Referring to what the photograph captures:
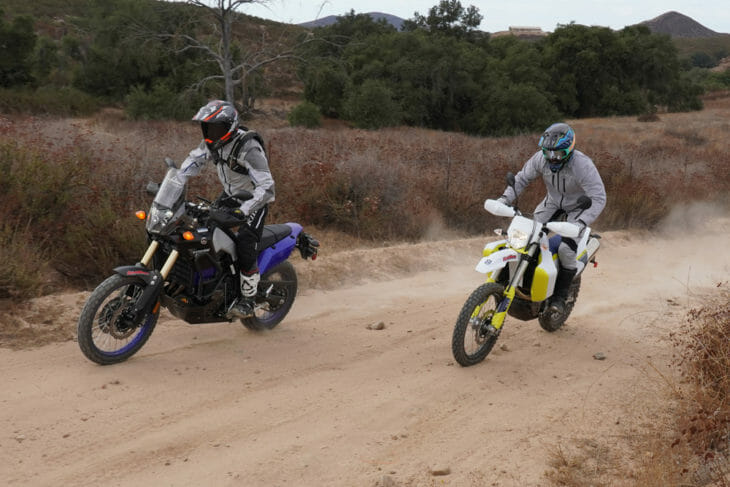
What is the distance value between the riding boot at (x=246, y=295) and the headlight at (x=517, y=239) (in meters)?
2.47

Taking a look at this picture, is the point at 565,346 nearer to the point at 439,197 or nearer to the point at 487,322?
the point at 487,322

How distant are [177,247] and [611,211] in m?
10.6

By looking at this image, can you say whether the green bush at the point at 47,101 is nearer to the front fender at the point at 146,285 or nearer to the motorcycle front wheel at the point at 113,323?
the motorcycle front wheel at the point at 113,323

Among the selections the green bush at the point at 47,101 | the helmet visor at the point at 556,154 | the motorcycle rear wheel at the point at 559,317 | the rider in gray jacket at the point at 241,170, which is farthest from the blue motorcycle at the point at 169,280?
the green bush at the point at 47,101

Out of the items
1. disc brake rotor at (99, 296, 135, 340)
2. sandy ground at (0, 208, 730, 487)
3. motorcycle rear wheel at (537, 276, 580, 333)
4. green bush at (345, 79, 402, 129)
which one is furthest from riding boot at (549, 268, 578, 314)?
green bush at (345, 79, 402, 129)

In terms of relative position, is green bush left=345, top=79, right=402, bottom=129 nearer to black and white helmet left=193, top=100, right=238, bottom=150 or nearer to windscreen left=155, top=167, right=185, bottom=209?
black and white helmet left=193, top=100, right=238, bottom=150

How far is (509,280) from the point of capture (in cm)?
623

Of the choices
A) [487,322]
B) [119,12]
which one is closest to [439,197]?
[487,322]

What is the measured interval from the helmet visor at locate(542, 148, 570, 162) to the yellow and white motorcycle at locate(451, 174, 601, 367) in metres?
0.57

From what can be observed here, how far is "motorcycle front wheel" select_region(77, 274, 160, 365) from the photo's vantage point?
5.30 metres

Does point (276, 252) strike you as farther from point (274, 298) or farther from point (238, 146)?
point (238, 146)

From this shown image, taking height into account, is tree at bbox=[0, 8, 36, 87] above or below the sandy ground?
above

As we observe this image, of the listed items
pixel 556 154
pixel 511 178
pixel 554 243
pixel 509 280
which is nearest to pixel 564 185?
pixel 556 154

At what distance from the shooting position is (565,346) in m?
7.07
